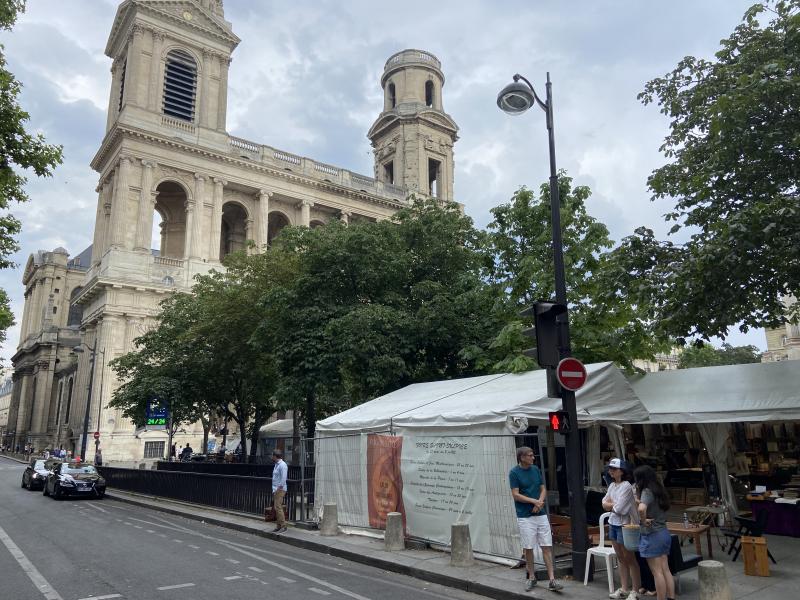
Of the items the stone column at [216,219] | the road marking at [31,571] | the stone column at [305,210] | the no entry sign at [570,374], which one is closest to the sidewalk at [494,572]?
the no entry sign at [570,374]

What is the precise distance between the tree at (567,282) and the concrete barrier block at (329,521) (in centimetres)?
526

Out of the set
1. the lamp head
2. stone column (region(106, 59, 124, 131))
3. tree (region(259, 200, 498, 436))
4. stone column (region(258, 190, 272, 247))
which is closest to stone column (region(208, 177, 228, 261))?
stone column (region(258, 190, 272, 247))

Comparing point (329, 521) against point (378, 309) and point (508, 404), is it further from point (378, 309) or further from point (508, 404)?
point (378, 309)

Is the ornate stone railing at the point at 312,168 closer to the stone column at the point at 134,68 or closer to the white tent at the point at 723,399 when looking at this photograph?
the stone column at the point at 134,68

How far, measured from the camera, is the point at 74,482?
22938 millimetres

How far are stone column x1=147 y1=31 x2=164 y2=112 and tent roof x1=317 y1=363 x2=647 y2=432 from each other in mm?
41626

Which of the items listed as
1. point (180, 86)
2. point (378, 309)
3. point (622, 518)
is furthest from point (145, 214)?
point (622, 518)

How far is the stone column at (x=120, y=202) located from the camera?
142ft

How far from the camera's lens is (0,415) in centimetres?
15788

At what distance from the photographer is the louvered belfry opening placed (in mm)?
49281

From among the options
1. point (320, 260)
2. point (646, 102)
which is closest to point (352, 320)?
point (320, 260)

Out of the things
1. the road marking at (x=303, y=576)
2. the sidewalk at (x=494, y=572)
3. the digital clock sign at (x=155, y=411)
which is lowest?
the road marking at (x=303, y=576)

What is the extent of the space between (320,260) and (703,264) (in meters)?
11.9

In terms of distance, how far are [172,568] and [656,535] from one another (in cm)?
749
